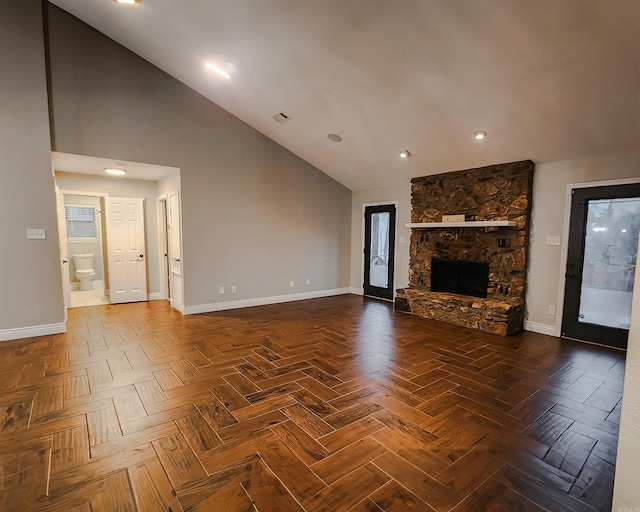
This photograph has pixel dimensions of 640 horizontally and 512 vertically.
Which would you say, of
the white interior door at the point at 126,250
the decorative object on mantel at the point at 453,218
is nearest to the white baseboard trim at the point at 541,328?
the decorative object on mantel at the point at 453,218

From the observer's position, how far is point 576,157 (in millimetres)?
3873

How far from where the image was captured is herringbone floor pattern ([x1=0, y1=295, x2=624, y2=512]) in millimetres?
1599

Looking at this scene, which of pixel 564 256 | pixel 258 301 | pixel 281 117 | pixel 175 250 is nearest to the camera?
pixel 564 256

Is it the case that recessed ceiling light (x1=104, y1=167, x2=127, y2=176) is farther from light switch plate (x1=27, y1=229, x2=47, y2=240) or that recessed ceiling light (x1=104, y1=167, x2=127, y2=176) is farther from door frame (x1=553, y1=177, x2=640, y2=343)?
door frame (x1=553, y1=177, x2=640, y2=343)

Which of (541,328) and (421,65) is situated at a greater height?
(421,65)

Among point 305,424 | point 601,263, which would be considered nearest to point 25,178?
point 305,424

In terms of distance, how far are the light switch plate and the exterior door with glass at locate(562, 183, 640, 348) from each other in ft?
21.1

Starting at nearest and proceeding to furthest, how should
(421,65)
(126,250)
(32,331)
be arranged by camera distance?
(421,65)
(32,331)
(126,250)

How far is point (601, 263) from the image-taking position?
149 inches

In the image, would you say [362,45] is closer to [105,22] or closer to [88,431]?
[105,22]

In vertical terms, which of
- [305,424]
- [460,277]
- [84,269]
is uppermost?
[460,277]

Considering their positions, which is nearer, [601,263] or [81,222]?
[601,263]

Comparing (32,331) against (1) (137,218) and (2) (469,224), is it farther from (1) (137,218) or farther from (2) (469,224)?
(2) (469,224)

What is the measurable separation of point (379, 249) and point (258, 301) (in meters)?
2.59
